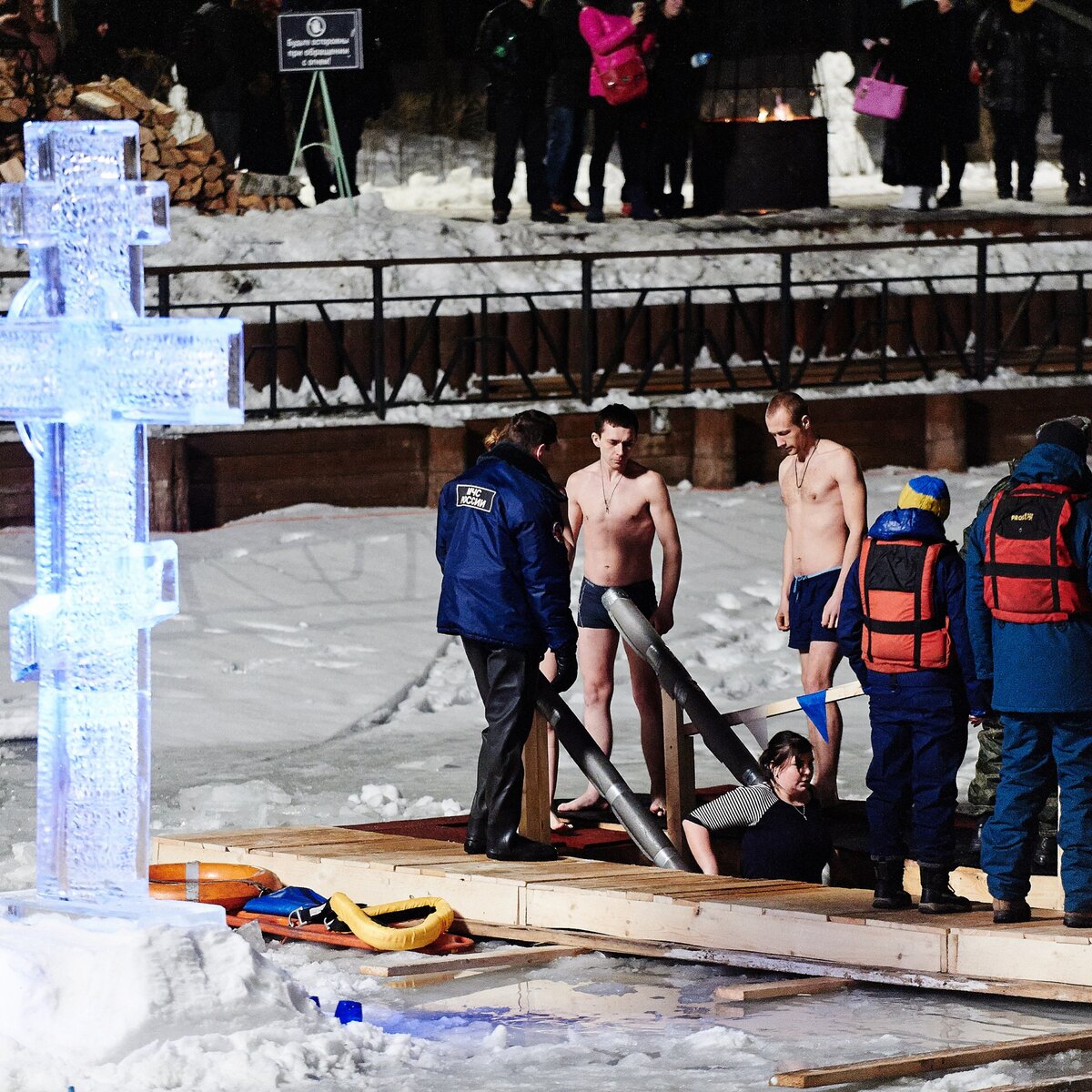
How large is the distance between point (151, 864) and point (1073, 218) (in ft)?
42.3

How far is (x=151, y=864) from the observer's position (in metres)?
8.26

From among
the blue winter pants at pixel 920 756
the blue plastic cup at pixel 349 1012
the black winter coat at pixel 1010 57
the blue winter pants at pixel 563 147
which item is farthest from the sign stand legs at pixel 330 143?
the blue plastic cup at pixel 349 1012

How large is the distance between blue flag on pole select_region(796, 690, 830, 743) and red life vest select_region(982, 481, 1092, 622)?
1461 mm

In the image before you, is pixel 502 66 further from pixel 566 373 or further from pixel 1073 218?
pixel 1073 218

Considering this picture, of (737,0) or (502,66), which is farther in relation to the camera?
(737,0)

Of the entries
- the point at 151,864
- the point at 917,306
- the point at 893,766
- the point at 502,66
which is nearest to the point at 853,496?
the point at 893,766

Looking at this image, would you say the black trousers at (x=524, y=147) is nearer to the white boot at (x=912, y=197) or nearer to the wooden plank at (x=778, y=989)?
the white boot at (x=912, y=197)

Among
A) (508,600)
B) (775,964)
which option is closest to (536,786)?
(508,600)

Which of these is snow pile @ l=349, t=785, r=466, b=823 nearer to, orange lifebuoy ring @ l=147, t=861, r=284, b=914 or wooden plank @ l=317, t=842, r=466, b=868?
wooden plank @ l=317, t=842, r=466, b=868

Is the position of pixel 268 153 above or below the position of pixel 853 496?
above

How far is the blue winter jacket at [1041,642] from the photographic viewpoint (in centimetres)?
667

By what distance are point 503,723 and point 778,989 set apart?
4.97ft

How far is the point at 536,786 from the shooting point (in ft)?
27.0

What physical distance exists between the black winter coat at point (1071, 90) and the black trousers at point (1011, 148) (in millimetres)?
426
